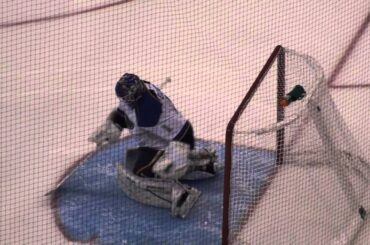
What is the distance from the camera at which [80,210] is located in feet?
8.45

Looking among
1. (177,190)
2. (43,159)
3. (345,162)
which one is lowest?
(43,159)

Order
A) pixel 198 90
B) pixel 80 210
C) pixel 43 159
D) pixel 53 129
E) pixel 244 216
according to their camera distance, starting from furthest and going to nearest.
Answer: pixel 198 90, pixel 53 129, pixel 43 159, pixel 80 210, pixel 244 216

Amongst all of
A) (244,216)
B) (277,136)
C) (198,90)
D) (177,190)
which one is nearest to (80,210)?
(177,190)

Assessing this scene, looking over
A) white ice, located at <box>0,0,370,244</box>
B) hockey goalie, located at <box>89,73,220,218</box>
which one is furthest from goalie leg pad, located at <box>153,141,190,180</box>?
white ice, located at <box>0,0,370,244</box>

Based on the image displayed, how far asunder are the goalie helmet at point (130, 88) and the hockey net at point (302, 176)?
406mm

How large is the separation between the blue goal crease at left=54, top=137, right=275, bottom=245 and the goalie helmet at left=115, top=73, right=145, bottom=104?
437mm

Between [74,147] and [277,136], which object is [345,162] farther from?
[74,147]

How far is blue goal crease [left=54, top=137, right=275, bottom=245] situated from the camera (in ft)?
7.82

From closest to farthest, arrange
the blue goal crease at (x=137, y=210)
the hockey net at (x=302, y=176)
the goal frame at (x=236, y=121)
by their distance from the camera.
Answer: the goal frame at (x=236, y=121), the hockey net at (x=302, y=176), the blue goal crease at (x=137, y=210)

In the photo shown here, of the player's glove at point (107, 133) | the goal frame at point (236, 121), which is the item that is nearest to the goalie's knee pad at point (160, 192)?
the player's glove at point (107, 133)

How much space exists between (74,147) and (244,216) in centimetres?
110

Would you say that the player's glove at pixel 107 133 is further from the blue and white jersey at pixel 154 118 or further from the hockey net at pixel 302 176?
the hockey net at pixel 302 176

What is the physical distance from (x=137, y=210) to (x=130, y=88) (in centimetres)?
50

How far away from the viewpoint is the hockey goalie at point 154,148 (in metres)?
2.40
